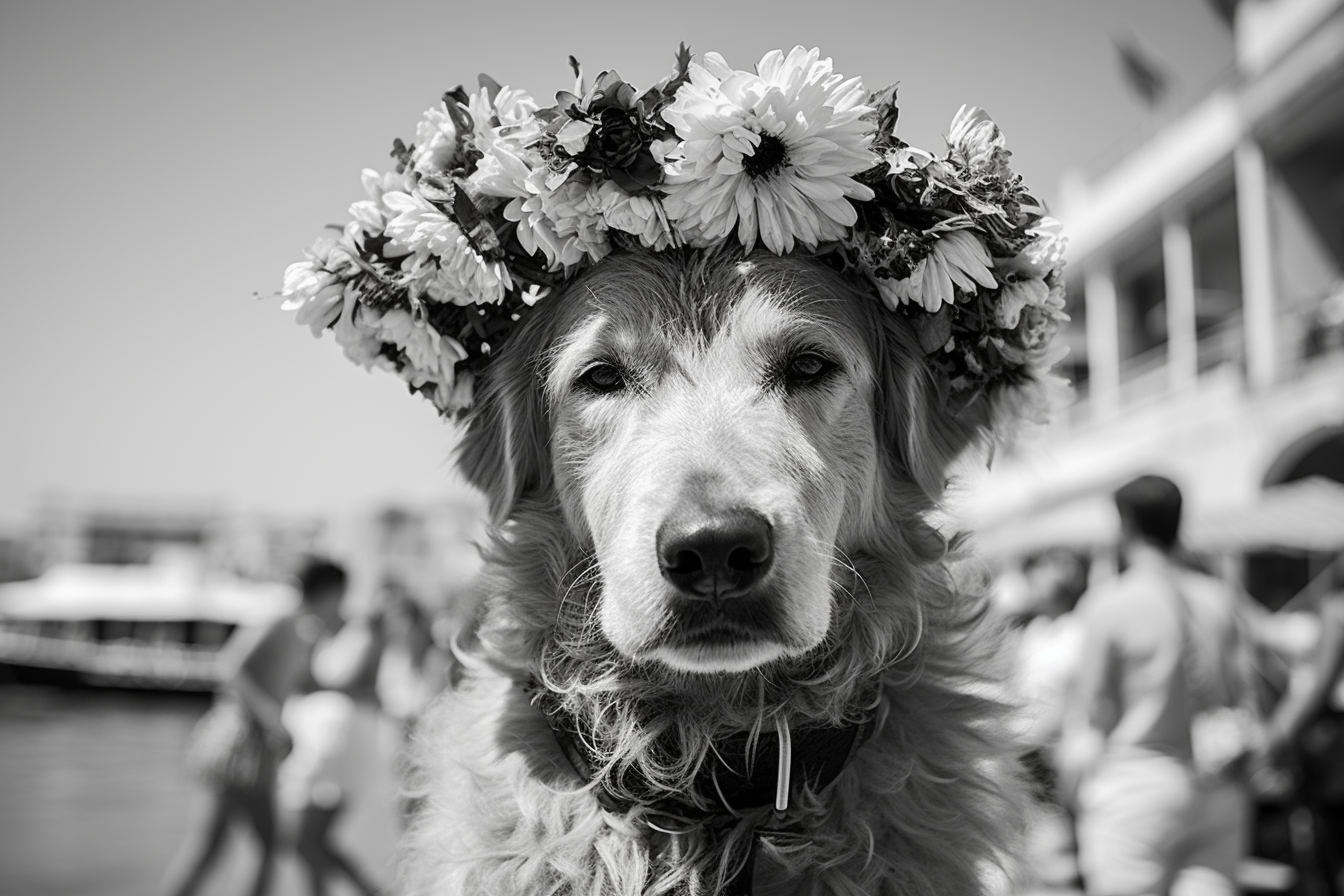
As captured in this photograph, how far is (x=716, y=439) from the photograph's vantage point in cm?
228

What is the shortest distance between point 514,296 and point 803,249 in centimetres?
71

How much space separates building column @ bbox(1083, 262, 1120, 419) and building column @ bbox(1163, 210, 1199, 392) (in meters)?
3.17

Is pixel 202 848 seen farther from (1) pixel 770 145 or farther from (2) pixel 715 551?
(1) pixel 770 145

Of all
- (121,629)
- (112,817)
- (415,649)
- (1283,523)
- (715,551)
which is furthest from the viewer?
(121,629)

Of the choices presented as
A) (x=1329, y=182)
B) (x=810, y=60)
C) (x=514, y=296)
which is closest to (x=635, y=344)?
(x=514, y=296)

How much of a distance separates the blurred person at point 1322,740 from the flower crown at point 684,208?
340 centimetres

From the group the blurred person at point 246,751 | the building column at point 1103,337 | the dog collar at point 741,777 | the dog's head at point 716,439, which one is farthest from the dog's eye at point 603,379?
the building column at point 1103,337

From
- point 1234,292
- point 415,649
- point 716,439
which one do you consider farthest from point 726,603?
point 1234,292

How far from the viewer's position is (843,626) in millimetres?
2436

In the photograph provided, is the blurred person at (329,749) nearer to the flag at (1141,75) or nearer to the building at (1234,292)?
the building at (1234,292)

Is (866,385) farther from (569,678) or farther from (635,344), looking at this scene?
(569,678)

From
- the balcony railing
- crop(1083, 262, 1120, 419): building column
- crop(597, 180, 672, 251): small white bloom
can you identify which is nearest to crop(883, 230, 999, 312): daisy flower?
crop(597, 180, 672, 251): small white bloom

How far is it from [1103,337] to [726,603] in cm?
2651

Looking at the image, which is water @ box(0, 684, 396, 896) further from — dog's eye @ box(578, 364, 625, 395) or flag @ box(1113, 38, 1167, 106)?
flag @ box(1113, 38, 1167, 106)
